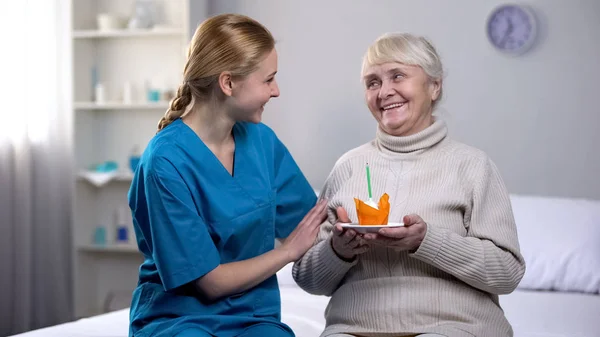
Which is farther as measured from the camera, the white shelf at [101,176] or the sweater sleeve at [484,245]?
the white shelf at [101,176]

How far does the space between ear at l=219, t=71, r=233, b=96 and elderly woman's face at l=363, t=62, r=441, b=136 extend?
0.33 metres

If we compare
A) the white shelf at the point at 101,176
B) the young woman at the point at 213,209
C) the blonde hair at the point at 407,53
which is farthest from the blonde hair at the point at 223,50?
the white shelf at the point at 101,176

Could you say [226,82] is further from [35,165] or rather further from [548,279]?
[35,165]

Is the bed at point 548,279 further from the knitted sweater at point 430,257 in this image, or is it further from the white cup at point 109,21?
the white cup at point 109,21

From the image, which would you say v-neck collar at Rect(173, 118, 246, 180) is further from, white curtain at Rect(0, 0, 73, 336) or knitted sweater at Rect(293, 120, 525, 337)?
white curtain at Rect(0, 0, 73, 336)

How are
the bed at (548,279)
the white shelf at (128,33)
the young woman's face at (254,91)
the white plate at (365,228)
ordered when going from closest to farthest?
the white plate at (365,228), the young woman's face at (254,91), the bed at (548,279), the white shelf at (128,33)

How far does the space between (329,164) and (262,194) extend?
1.79m

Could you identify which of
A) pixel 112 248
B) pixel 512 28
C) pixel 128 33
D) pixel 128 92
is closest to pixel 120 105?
pixel 128 92

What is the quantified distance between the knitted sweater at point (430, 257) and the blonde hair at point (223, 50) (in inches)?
14.4

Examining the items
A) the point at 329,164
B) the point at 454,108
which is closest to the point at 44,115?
the point at 329,164

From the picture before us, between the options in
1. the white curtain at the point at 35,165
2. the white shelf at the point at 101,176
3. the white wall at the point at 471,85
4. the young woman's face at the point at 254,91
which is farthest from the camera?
the white shelf at the point at 101,176

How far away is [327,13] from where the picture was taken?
11.3ft

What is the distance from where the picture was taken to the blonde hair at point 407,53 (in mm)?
1707

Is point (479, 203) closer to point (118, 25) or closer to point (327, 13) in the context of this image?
point (327, 13)
